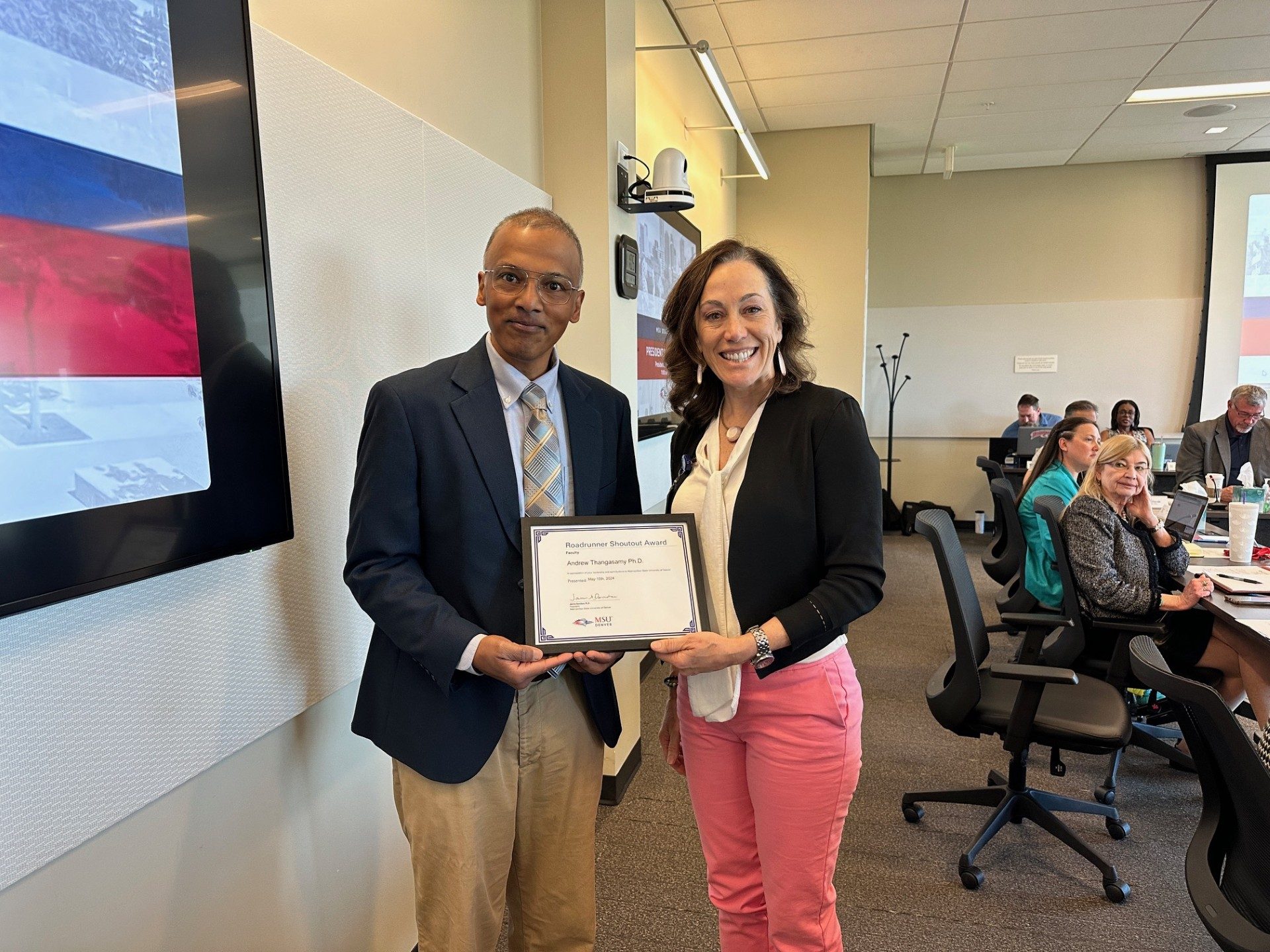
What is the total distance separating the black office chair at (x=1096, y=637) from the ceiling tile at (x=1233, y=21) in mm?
3195

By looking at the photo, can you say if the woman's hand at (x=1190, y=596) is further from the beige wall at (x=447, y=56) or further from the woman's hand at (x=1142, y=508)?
the beige wall at (x=447, y=56)

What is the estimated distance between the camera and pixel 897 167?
7.62 meters

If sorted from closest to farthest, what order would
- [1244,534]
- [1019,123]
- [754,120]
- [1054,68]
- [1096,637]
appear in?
[1096,637] < [1244,534] < [1054,68] < [754,120] < [1019,123]

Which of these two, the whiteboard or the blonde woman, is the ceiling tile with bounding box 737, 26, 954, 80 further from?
the whiteboard

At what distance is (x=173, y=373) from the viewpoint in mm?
1130

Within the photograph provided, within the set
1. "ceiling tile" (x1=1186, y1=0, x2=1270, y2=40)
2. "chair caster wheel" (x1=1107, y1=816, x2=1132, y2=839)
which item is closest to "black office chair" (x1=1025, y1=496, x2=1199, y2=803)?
"chair caster wheel" (x1=1107, y1=816, x2=1132, y2=839)

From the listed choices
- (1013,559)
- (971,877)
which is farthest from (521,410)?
(1013,559)

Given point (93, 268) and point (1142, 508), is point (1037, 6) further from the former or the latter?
point (93, 268)

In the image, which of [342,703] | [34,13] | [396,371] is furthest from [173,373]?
[342,703]

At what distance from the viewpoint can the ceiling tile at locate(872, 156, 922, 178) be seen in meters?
7.36

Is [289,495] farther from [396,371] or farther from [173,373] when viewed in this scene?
[396,371]

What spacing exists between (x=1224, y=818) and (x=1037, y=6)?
4141 mm

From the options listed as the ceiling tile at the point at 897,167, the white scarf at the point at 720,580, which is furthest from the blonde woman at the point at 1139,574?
the ceiling tile at the point at 897,167

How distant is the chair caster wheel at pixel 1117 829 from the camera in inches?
103
